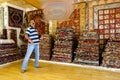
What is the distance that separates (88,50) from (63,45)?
845mm

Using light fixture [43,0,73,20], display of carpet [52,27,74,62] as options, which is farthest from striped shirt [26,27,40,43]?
light fixture [43,0,73,20]

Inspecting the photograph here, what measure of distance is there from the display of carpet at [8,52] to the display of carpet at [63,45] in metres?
1.28

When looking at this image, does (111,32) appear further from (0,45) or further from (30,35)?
(0,45)

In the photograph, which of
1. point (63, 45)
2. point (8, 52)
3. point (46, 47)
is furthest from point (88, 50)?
point (8, 52)

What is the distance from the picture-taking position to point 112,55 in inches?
146

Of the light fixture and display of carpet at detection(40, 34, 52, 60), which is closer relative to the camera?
the light fixture

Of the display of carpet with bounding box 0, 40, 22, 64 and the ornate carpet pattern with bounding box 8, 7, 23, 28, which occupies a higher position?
the ornate carpet pattern with bounding box 8, 7, 23, 28

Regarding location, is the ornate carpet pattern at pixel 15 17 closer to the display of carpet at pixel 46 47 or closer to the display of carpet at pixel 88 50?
the display of carpet at pixel 46 47

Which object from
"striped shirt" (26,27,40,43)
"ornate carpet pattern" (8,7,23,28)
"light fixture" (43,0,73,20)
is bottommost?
"striped shirt" (26,27,40,43)

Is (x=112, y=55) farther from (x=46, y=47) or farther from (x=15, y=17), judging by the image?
(x=15, y=17)

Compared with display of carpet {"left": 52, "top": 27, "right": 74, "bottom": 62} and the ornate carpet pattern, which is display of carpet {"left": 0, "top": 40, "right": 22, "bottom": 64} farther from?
display of carpet {"left": 52, "top": 27, "right": 74, "bottom": 62}

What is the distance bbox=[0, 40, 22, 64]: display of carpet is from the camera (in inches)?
163

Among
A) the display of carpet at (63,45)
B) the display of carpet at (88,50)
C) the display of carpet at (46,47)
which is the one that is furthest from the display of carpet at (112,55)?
the display of carpet at (46,47)

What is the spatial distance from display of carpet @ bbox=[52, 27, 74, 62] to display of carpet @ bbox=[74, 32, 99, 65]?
27cm
